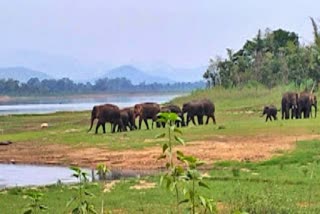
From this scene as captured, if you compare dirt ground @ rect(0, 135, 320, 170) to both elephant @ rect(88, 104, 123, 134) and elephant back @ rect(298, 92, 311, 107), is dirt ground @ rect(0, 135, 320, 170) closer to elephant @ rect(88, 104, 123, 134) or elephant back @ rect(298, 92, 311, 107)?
elephant @ rect(88, 104, 123, 134)

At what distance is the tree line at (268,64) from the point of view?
5869 centimetres

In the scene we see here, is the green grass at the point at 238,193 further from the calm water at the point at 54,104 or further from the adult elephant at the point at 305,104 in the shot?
the calm water at the point at 54,104

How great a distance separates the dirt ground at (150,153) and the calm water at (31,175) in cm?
90

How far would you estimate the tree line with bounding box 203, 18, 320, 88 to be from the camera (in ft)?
193

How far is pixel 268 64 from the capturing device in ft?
212

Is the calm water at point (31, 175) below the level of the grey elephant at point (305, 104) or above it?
below

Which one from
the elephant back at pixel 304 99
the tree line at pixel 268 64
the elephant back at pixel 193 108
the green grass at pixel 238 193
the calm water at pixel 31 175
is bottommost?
the calm water at pixel 31 175

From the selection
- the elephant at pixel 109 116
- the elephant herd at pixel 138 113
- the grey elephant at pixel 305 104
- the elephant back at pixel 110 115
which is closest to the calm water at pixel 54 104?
the elephant herd at pixel 138 113

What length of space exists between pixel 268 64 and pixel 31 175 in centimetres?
4579

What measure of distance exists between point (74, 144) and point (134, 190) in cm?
1338

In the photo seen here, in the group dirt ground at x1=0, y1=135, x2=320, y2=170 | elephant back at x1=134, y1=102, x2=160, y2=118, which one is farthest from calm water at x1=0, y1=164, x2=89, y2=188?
elephant back at x1=134, y1=102, x2=160, y2=118

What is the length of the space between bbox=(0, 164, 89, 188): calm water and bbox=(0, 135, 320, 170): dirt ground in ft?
2.95

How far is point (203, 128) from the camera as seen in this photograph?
98.6 feet

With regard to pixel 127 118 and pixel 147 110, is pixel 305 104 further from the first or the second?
pixel 127 118
